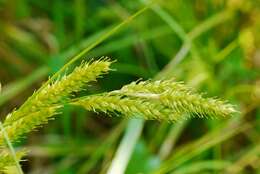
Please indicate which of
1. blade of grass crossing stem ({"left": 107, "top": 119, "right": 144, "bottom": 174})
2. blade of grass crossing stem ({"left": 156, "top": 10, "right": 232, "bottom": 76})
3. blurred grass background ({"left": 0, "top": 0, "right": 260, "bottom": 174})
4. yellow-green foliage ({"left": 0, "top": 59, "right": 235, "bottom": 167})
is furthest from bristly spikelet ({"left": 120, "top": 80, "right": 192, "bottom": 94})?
→ blade of grass crossing stem ({"left": 156, "top": 10, "right": 232, "bottom": 76})

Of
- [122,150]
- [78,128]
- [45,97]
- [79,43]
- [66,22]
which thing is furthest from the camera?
[66,22]

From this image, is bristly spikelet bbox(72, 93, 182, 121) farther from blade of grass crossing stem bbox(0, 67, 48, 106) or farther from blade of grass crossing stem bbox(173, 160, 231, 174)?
blade of grass crossing stem bbox(0, 67, 48, 106)

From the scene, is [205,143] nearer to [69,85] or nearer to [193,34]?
[193,34]

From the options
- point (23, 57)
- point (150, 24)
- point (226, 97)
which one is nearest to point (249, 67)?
point (226, 97)

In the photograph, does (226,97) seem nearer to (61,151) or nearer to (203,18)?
(203,18)

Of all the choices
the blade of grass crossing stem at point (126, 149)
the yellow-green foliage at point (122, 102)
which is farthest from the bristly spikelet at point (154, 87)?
the blade of grass crossing stem at point (126, 149)

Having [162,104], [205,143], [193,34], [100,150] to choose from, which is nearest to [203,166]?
[205,143]
